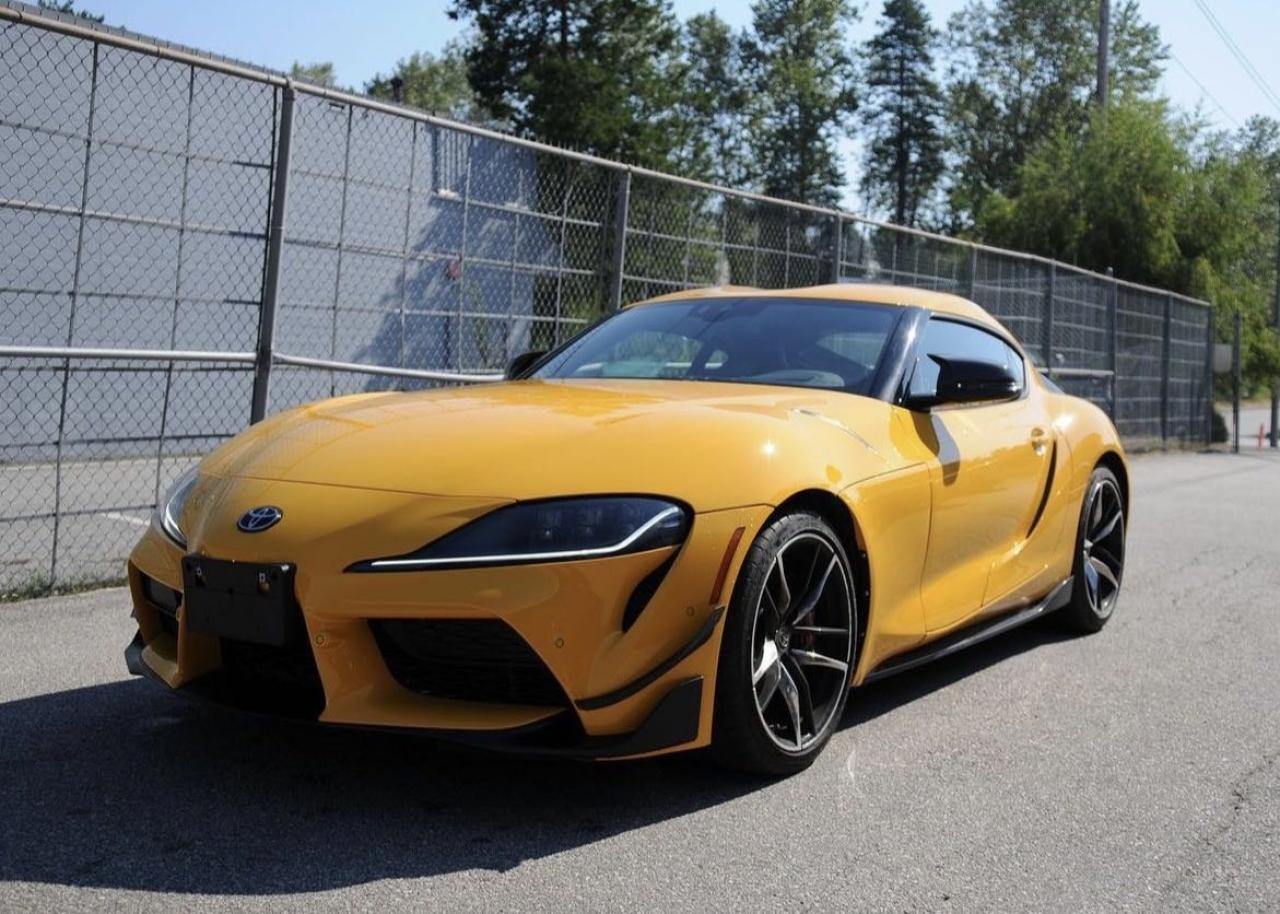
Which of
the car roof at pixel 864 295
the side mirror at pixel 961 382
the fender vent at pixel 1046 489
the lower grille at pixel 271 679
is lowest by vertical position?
the lower grille at pixel 271 679

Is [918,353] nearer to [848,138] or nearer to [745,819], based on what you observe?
[745,819]

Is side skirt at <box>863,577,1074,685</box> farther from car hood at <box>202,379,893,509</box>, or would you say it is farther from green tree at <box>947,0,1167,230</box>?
green tree at <box>947,0,1167,230</box>

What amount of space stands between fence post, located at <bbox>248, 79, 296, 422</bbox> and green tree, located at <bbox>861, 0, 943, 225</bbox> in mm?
61311

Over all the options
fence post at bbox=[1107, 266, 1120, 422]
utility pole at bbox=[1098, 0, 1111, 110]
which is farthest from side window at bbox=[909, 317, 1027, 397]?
utility pole at bbox=[1098, 0, 1111, 110]

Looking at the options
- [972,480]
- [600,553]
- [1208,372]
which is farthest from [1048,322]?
[600,553]

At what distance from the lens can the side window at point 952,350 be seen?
176 inches

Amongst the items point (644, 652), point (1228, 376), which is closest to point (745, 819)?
point (644, 652)

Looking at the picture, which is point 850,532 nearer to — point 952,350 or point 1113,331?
point 952,350

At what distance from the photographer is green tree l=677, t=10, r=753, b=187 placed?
212 ft

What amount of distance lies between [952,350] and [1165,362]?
15.5 meters

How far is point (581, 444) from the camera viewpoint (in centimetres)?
332

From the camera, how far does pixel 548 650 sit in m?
2.97

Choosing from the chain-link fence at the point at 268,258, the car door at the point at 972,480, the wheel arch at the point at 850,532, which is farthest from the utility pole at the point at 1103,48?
the wheel arch at the point at 850,532

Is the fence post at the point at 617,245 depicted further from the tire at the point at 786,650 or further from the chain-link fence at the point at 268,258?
the tire at the point at 786,650
